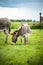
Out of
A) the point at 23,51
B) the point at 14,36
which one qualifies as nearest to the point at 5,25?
the point at 14,36

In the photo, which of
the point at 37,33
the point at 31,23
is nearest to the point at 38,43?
the point at 37,33

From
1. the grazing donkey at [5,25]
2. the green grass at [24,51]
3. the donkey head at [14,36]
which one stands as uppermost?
the grazing donkey at [5,25]

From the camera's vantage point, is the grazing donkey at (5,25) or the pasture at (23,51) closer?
the pasture at (23,51)

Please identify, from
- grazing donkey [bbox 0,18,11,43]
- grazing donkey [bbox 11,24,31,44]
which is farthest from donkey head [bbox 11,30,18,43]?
grazing donkey [bbox 0,18,11,43]

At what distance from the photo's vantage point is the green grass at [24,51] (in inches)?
99.0

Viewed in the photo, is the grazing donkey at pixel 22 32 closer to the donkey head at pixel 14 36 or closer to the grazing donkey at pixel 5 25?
the donkey head at pixel 14 36

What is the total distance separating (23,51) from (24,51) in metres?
0.02

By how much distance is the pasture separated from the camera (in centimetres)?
251

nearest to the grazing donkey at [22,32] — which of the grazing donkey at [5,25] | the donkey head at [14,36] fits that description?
the donkey head at [14,36]

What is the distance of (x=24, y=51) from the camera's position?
2561 mm

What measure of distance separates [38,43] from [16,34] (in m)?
0.42

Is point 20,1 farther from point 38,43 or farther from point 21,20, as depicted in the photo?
point 38,43

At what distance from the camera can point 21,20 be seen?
2.71 m

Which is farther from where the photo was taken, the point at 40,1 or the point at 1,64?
the point at 40,1
